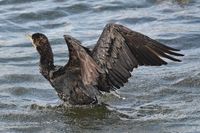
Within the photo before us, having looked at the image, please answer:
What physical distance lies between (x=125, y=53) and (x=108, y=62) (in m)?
0.30

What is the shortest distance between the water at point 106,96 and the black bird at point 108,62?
34 centimetres

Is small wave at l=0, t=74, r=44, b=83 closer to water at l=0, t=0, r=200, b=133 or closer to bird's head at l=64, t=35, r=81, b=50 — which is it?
water at l=0, t=0, r=200, b=133

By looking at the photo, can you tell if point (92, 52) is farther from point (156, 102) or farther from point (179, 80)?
point (179, 80)

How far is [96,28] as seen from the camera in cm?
1419

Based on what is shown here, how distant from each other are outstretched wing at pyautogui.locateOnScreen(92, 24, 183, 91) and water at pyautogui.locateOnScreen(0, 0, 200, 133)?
513 millimetres

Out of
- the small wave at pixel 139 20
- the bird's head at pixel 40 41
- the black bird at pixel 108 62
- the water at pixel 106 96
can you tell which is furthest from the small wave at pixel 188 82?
the small wave at pixel 139 20

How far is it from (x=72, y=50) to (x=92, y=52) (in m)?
0.59

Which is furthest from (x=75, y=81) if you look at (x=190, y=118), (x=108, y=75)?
(x=190, y=118)

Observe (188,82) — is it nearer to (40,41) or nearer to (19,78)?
(40,41)

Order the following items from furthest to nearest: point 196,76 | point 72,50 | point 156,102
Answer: point 196,76 → point 156,102 → point 72,50

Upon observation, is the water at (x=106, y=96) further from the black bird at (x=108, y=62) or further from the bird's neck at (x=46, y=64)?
the bird's neck at (x=46, y=64)

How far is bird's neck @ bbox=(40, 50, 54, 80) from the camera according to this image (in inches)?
368

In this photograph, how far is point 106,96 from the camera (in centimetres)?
993

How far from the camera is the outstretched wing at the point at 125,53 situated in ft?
29.3
